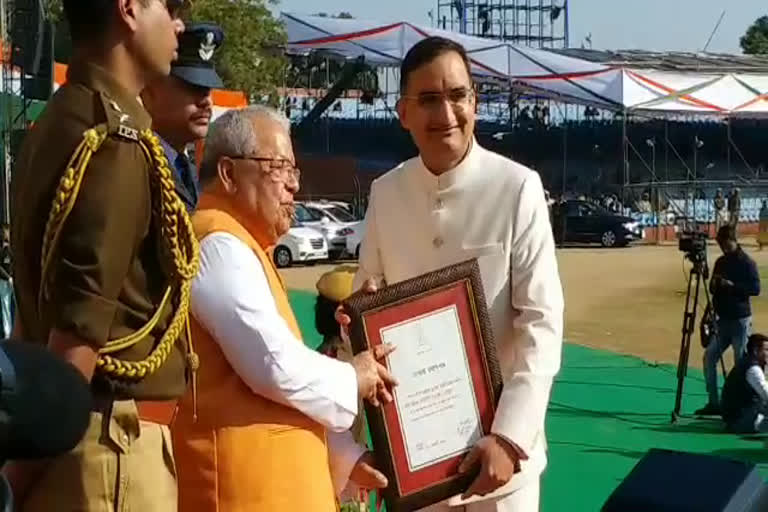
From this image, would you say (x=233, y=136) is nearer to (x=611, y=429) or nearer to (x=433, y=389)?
(x=433, y=389)

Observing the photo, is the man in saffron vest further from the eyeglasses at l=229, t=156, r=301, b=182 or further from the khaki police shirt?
the khaki police shirt

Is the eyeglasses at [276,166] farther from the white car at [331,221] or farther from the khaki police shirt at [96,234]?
the white car at [331,221]

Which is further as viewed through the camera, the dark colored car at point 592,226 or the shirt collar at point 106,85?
the dark colored car at point 592,226

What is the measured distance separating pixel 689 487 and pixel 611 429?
22.7 feet

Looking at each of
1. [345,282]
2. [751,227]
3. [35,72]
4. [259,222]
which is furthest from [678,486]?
[751,227]

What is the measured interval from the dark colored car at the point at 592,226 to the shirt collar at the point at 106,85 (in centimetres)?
3070

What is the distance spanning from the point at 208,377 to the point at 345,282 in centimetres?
124

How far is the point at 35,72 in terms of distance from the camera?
12914 mm

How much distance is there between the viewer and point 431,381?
293 cm

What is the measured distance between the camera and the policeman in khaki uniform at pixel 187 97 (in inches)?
150

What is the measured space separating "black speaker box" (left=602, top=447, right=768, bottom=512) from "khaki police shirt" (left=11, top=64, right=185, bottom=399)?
107 centimetres

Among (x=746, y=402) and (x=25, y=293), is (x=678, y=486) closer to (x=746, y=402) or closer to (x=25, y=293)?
(x=25, y=293)

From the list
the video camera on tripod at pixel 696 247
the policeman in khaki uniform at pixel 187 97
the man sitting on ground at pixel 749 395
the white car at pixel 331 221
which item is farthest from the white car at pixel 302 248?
the policeman in khaki uniform at pixel 187 97

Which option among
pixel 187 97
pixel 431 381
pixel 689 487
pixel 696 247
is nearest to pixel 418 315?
pixel 431 381
